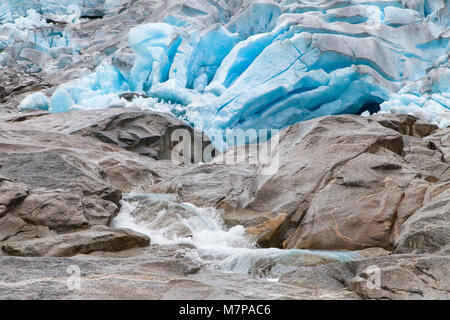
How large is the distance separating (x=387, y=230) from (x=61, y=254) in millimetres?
2976

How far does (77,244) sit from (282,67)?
8.23 metres

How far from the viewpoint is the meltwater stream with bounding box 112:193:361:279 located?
11.8ft

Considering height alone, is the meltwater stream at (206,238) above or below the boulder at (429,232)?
below

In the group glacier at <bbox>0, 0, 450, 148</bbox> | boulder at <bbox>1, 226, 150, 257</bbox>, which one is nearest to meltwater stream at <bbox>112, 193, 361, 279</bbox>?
boulder at <bbox>1, 226, 150, 257</bbox>

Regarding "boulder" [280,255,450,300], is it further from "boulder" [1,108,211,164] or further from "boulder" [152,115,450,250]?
"boulder" [1,108,211,164]

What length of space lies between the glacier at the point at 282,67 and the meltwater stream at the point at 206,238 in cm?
568

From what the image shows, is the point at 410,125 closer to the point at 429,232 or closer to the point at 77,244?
the point at 429,232

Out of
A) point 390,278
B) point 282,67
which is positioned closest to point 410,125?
point 282,67

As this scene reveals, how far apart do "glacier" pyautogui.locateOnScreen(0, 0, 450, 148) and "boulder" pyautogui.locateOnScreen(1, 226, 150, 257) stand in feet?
A: 22.9

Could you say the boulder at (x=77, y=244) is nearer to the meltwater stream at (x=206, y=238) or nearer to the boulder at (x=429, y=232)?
the meltwater stream at (x=206, y=238)

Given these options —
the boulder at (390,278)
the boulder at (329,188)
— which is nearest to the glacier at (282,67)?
the boulder at (329,188)

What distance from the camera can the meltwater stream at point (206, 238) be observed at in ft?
11.8

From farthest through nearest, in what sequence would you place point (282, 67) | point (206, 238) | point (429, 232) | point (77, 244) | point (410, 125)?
point (282, 67) < point (410, 125) < point (206, 238) < point (77, 244) < point (429, 232)

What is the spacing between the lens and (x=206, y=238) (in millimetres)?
4734
